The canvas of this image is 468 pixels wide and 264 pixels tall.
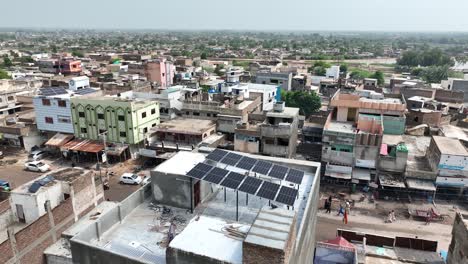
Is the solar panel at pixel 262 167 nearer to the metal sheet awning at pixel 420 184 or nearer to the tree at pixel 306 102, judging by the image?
the metal sheet awning at pixel 420 184

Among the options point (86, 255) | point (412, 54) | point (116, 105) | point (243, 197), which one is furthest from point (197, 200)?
point (412, 54)

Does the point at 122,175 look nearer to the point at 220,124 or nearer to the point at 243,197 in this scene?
the point at 220,124

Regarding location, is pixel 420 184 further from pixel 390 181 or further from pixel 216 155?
pixel 216 155

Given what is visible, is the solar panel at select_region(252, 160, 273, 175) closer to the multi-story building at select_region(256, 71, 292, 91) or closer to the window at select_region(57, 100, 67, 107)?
the window at select_region(57, 100, 67, 107)

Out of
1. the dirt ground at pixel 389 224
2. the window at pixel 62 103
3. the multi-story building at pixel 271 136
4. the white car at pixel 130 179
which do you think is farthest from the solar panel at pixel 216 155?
the window at pixel 62 103

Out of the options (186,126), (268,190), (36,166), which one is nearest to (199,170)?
(268,190)

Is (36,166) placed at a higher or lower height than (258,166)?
lower

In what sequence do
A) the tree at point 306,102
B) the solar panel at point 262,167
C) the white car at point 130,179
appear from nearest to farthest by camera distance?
1. the solar panel at point 262,167
2. the white car at point 130,179
3. the tree at point 306,102
